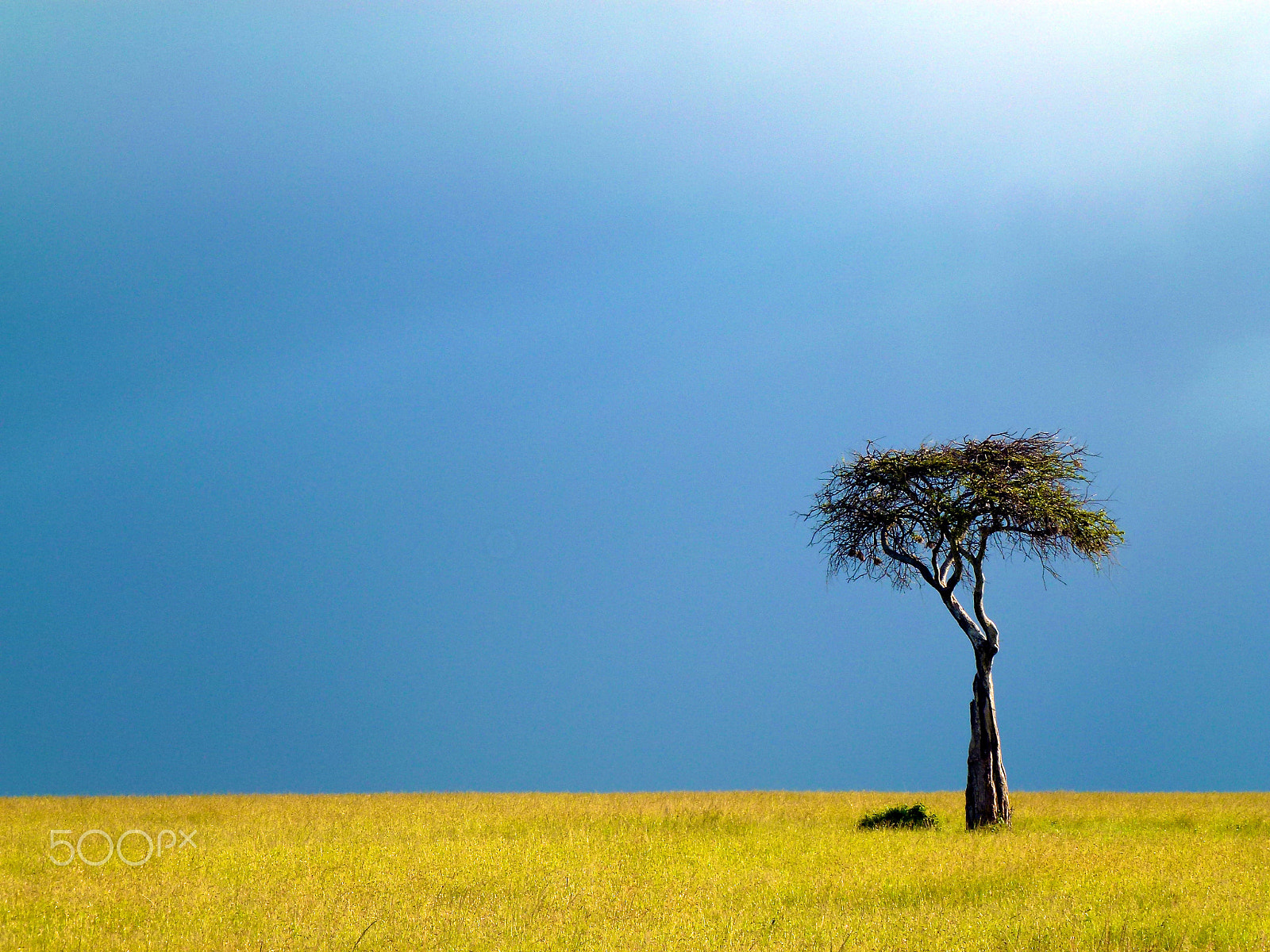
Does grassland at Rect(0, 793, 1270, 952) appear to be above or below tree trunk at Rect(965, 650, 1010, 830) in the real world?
below

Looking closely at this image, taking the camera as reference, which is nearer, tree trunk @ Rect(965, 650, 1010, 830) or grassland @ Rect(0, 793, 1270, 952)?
grassland @ Rect(0, 793, 1270, 952)

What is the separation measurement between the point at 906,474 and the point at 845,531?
211cm

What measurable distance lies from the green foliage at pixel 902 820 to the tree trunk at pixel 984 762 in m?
0.98

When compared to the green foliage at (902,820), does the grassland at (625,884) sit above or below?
below

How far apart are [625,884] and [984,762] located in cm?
1122

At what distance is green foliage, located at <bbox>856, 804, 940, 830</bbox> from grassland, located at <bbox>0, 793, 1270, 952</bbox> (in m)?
0.58

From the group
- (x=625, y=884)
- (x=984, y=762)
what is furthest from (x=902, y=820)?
(x=625, y=884)

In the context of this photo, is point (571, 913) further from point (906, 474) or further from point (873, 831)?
point (906, 474)

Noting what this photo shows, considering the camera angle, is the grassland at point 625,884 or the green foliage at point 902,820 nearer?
the grassland at point 625,884

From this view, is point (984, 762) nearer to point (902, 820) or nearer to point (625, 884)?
point (902, 820)

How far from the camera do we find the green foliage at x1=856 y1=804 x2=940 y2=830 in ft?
64.4

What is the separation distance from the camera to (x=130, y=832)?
1780 cm

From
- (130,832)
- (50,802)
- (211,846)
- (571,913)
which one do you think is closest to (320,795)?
(50,802)

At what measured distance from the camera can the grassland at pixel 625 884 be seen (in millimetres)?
9906
